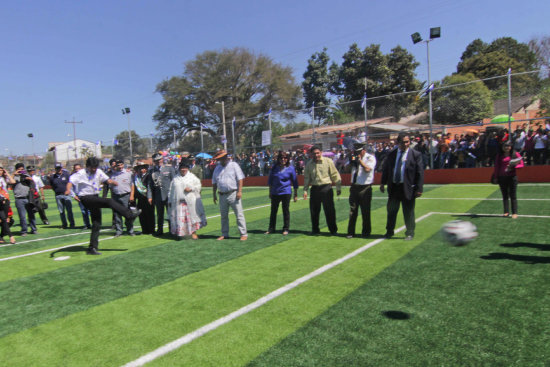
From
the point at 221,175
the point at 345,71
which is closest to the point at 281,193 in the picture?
the point at 221,175

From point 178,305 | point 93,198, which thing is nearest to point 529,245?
point 178,305

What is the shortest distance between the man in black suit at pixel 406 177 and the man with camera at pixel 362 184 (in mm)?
413

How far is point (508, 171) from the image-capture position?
29.2ft

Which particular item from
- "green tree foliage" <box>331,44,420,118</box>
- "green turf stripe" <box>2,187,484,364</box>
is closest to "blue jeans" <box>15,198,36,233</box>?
"green turf stripe" <box>2,187,484,364</box>

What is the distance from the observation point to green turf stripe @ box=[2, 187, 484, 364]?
12.9ft

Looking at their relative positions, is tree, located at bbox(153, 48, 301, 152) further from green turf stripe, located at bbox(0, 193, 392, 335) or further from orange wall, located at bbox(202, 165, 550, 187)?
green turf stripe, located at bbox(0, 193, 392, 335)

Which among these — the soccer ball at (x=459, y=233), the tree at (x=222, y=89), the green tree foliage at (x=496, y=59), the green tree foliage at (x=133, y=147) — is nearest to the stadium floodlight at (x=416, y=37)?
the soccer ball at (x=459, y=233)

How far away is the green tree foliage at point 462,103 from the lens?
1527 centimetres

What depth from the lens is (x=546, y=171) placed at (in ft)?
48.9

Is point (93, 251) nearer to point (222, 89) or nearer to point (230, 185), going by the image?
point (230, 185)

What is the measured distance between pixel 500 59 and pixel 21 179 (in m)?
48.6

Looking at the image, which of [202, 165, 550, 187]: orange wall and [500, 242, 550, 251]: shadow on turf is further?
[202, 165, 550, 187]: orange wall

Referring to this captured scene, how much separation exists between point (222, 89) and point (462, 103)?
41.6m

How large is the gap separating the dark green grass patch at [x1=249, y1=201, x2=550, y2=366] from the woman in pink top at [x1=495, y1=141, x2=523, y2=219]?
3212 mm
